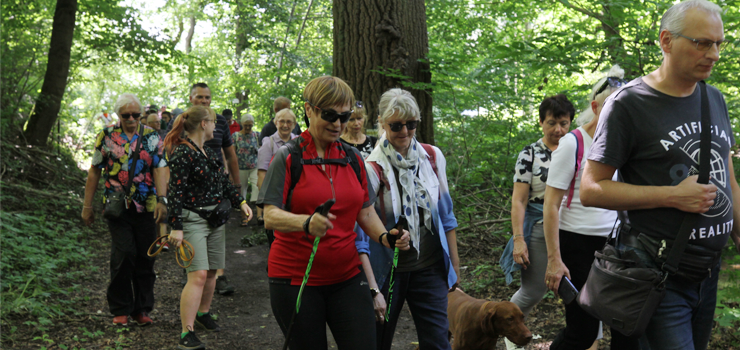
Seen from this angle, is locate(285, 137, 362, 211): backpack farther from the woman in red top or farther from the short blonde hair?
the short blonde hair

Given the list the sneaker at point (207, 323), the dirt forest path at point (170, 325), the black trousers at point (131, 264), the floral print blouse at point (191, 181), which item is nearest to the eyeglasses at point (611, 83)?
the dirt forest path at point (170, 325)

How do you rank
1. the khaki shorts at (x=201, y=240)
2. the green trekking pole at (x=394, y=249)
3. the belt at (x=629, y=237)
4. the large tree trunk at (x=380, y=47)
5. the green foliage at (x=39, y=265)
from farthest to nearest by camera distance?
the large tree trunk at (x=380, y=47) → the green foliage at (x=39, y=265) → the khaki shorts at (x=201, y=240) → the green trekking pole at (x=394, y=249) → the belt at (x=629, y=237)

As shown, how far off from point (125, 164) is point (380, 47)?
3340 millimetres

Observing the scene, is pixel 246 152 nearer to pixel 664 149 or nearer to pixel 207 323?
pixel 207 323

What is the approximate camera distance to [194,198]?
5.09m

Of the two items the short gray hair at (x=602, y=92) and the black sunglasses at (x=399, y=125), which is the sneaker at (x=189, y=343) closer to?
the black sunglasses at (x=399, y=125)

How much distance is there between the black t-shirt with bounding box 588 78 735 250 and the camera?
2.36 m

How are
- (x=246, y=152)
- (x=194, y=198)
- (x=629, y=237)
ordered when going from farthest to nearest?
(x=246, y=152), (x=194, y=198), (x=629, y=237)

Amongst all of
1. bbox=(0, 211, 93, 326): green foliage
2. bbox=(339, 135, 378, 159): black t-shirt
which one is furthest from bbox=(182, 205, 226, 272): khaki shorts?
bbox=(0, 211, 93, 326): green foliage

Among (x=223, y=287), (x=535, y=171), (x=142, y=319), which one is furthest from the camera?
(x=223, y=287)

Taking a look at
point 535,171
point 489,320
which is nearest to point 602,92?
point 535,171

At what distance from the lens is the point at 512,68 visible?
778cm

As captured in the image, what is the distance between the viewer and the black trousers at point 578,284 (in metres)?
3.68

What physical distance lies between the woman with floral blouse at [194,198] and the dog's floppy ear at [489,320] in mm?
2415
